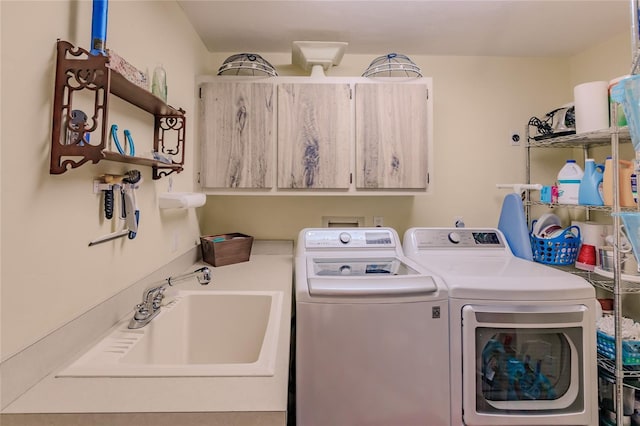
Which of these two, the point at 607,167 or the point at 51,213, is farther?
the point at 607,167

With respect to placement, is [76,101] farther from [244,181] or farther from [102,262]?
[244,181]

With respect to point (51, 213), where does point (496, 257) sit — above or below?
below

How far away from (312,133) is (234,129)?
50 cm

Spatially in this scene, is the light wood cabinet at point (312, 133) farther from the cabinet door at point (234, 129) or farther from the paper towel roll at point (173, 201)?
the paper towel roll at point (173, 201)

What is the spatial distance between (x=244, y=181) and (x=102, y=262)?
110 centimetres

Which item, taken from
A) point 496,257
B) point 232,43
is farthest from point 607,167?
point 232,43

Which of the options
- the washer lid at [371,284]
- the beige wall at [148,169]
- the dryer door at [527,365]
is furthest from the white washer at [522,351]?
the beige wall at [148,169]

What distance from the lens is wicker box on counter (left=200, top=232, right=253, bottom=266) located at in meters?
2.03

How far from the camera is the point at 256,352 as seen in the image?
1420 mm

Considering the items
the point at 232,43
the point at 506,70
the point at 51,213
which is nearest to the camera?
the point at 51,213

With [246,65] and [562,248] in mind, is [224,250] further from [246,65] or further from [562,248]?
[562,248]

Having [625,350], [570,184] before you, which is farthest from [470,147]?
[625,350]

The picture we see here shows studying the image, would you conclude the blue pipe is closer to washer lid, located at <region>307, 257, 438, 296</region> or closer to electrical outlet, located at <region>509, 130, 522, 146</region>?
washer lid, located at <region>307, 257, 438, 296</region>

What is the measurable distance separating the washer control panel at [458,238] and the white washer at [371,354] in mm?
669
